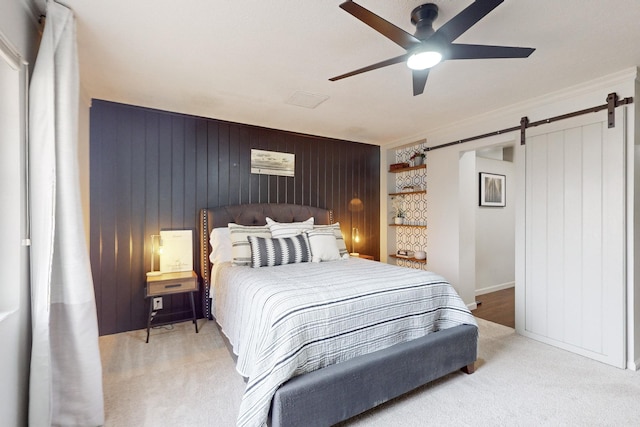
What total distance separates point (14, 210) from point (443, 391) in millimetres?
2784

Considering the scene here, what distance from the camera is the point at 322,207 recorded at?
4438 millimetres

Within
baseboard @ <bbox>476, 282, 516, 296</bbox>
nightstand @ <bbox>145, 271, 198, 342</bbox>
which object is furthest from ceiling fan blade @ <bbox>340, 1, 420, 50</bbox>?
baseboard @ <bbox>476, 282, 516, 296</bbox>

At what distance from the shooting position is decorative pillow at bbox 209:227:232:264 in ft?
10.8

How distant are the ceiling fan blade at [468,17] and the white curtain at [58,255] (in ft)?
6.75

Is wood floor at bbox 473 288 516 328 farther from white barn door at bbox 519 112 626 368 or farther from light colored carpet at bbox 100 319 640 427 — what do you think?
light colored carpet at bbox 100 319 640 427

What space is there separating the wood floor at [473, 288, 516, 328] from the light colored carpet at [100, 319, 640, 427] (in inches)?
28.6

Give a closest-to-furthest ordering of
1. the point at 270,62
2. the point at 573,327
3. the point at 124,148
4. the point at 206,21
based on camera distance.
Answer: the point at 206,21 → the point at 270,62 → the point at 573,327 → the point at 124,148

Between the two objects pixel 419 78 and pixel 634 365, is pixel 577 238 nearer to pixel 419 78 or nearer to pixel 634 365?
pixel 634 365

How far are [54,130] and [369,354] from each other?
7.20 feet

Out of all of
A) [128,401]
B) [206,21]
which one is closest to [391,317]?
[128,401]

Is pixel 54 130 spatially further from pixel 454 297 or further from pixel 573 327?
pixel 573 327

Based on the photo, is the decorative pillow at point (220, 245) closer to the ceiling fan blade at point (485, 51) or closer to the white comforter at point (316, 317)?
the white comforter at point (316, 317)

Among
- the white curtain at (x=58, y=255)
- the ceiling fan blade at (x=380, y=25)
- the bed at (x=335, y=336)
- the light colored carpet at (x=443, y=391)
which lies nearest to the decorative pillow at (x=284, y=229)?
the bed at (x=335, y=336)

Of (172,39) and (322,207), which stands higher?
(172,39)
